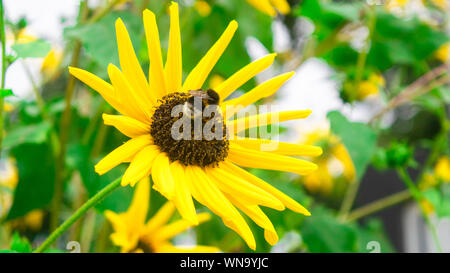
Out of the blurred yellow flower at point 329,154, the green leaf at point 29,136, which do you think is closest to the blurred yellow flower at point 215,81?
the blurred yellow flower at point 329,154

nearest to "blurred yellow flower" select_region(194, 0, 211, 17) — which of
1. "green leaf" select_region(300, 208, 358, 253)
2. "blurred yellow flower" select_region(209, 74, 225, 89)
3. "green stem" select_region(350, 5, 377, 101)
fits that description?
"blurred yellow flower" select_region(209, 74, 225, 89)

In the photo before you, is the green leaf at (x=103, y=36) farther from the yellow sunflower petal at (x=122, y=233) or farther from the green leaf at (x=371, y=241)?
the green leaf at (x=371, y=241)

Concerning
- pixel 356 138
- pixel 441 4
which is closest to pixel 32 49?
pixel 356 138

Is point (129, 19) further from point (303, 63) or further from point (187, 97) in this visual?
point (303, 63)
